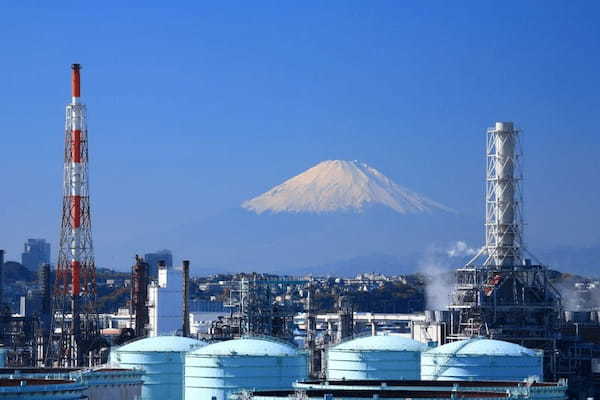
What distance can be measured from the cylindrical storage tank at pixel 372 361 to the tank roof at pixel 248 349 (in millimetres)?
5118

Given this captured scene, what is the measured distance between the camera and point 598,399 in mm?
91062

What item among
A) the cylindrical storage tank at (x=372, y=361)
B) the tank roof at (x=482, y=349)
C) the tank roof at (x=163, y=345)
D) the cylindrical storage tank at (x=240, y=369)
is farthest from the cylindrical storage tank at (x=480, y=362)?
the tank roof at (x=163, y=345)

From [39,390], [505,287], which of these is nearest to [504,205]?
[505,287]

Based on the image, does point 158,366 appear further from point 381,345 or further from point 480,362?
point 480,362

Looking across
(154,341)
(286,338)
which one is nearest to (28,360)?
(286,338)

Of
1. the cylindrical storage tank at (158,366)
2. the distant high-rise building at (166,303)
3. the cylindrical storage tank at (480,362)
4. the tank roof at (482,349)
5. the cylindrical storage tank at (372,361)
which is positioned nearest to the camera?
the cylindrical storage tank at (480,362)

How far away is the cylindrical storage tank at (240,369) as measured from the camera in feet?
218

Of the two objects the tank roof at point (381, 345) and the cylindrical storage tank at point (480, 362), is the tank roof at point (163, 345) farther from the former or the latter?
the cylindrical storage tank at point (480, 362)

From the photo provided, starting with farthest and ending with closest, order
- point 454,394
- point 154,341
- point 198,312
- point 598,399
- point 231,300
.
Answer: point 198,312 < point 231,300 < point 598,399 < point 154,341 < point 454,394

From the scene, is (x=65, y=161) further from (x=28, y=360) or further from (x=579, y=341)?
(x=579, y=341)

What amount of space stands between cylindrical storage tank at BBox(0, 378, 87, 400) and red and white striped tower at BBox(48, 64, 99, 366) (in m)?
48.2

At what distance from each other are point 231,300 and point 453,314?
1365 cm

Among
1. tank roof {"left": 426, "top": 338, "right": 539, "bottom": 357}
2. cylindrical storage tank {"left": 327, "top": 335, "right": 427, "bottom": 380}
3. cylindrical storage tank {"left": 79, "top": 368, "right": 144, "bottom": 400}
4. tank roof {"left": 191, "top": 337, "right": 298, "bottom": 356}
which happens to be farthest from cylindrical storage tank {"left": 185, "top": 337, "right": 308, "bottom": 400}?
tank roof {"left": 426, "top": 338, "right": 539, "bottom": 357}

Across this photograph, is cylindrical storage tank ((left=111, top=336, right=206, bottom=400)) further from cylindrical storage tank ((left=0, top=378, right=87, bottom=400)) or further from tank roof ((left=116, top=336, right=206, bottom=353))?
cylindrical storage tank ((left=0, top=378, right=87, bottom=400))
